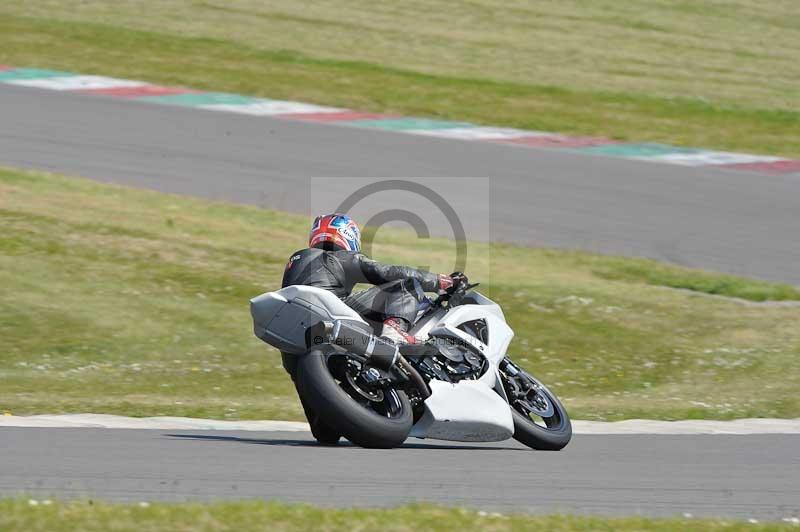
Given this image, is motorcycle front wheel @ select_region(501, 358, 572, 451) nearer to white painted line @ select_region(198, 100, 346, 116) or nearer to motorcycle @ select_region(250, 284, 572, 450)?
motorcycle @ select_region(250, 284, 572, 450)

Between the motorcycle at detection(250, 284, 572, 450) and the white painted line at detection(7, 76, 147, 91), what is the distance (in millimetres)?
16032

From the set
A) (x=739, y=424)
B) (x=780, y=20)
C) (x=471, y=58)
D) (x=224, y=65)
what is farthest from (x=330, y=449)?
(x=780, y=20)

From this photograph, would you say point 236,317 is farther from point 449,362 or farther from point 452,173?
point 452,173

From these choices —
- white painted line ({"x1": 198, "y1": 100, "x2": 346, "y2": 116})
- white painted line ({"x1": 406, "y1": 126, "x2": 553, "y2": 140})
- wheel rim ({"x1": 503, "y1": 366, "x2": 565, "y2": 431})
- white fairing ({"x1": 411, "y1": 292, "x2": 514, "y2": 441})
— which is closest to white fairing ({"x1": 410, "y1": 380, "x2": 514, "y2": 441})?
white fairing ({"x1": 411, "y1": 292, "x2": 514, "y2": 441})

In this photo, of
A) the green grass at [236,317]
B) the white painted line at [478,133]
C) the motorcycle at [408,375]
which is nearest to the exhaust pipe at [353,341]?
the motorcycle at [408,375]

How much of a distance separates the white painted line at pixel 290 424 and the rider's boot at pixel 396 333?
4.81ft

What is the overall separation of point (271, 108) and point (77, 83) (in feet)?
11.6

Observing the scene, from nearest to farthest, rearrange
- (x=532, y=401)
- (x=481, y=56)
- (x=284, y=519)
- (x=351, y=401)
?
1. (x=284, y=519)
2. (x=351, y=401)
3. (x=532, y=401)
4. (x=481, y=56)

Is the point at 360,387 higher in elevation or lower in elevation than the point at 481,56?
lower

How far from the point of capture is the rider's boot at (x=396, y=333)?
28.2 feet

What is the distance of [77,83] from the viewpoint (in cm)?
2405

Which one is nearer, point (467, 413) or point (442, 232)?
point (467, 413)

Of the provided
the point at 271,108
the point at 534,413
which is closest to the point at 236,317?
the point at 534,413

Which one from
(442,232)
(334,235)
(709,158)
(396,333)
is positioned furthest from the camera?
(709,158)
